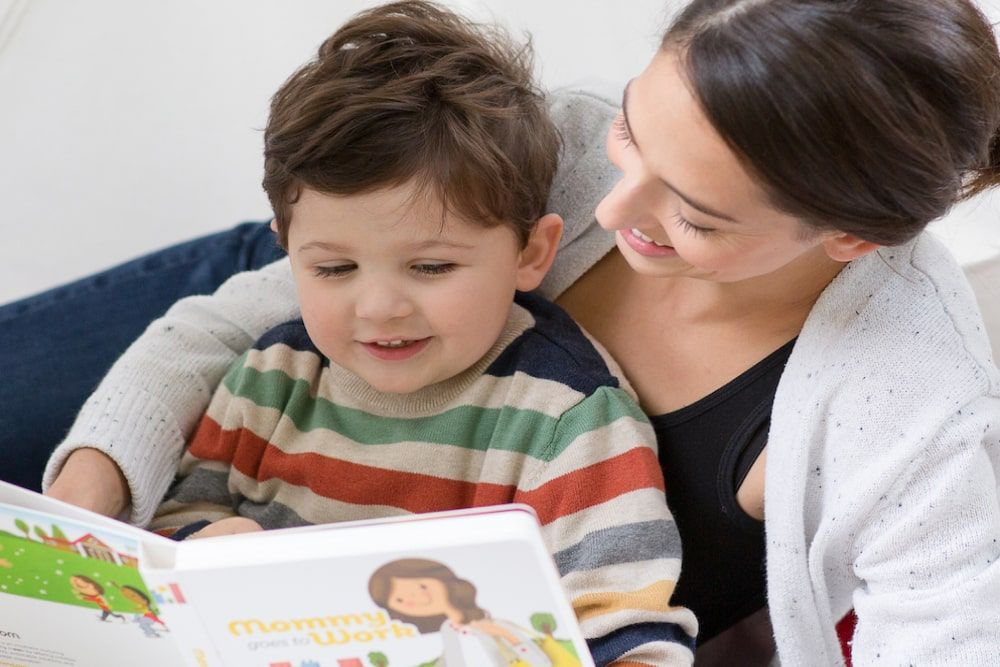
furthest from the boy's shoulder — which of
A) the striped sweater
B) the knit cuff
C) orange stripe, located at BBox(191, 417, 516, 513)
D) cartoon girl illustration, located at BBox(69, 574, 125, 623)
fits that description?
cartoon girl illustration, located at BBox(69, 574, 125, 623)

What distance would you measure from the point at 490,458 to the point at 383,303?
179mm

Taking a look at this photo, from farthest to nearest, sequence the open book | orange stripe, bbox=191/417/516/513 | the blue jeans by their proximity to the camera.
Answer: the blue jeans → orange stripe, bbox=191/417/516/513 → the open book

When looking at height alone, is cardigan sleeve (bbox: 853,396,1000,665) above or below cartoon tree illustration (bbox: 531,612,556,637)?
below

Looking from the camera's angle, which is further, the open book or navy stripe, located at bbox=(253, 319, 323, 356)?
navy stripe, located at bbox=(253, 319, 323, 356)

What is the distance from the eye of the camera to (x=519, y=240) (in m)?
1.09

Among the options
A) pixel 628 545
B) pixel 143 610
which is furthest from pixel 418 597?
pixel 628 545

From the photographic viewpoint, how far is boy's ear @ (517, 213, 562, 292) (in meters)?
1.12

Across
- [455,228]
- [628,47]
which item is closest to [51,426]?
[455,228]

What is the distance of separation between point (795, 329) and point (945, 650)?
30cm

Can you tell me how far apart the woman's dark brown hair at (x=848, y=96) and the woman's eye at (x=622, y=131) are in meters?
0.09

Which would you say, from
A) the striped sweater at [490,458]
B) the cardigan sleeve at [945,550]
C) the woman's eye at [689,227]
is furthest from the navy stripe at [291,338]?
the cardigan sleeve at [945,550]

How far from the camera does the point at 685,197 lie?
2.84ft

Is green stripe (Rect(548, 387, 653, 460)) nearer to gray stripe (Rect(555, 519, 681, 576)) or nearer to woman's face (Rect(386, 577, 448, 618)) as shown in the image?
gray stripe (Rect(555, 519, 681, 576))

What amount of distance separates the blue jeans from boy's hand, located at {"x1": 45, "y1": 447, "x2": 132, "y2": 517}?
237 millimetres
